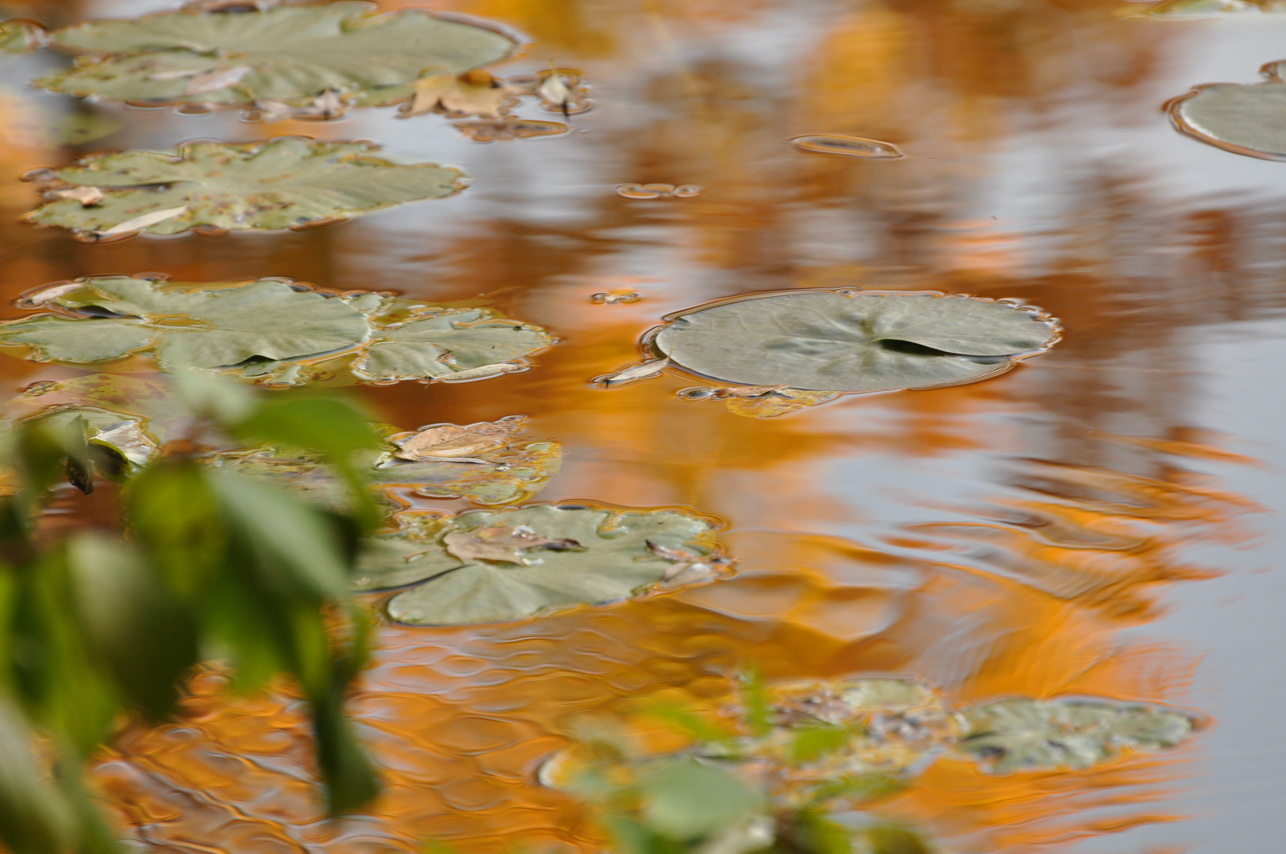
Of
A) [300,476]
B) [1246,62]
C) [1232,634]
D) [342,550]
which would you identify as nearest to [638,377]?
[300,476]

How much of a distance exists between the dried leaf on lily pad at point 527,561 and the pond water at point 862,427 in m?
0.03

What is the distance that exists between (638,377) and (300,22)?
2.04 metres

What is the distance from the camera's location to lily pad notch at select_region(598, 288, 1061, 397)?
1.70 m

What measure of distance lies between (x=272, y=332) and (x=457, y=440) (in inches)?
16.0

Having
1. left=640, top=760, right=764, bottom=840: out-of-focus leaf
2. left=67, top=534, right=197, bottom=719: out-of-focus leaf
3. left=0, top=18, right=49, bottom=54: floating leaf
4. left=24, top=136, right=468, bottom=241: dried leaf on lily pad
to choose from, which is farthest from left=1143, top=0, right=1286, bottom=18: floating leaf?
left=67, top=534, right=197, bottom=719: out-of-focus leaf

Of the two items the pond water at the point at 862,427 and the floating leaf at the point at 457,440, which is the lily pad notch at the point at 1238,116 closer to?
the pond water at the point at 862,427

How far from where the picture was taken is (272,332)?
72.4 inches

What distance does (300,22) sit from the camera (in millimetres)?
3352

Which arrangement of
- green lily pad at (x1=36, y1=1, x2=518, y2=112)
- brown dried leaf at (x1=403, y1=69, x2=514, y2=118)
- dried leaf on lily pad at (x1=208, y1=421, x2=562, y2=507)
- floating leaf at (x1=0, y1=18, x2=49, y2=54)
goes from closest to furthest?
dried leaf on lily pad at (x1=208, y1=421, x2=562, y2=507) → brown dried leaf at (x1=403, y1=69, x2=514, y2=118) → green lily pad at (x1=36, y1=1, x2=518, y2=112) → floating leaf at (x1=0, y1=18, x2=49, y2=54)

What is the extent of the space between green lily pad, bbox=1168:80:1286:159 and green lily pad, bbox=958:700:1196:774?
158cm

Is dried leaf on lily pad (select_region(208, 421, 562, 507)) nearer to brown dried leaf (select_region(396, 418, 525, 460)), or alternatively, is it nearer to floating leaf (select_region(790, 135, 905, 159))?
brown dried leaf (select_region(396, 418, 525, 460))

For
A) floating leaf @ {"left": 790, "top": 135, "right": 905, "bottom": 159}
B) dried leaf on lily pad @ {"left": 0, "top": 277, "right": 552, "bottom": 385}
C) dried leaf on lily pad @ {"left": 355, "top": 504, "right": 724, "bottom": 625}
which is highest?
floating leaf @ {"left": 790, "top": 135, "right": 905, "bottom": 159}

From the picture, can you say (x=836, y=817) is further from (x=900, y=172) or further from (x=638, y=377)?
(x=900, y=172)

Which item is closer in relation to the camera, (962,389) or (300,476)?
(300,476)
